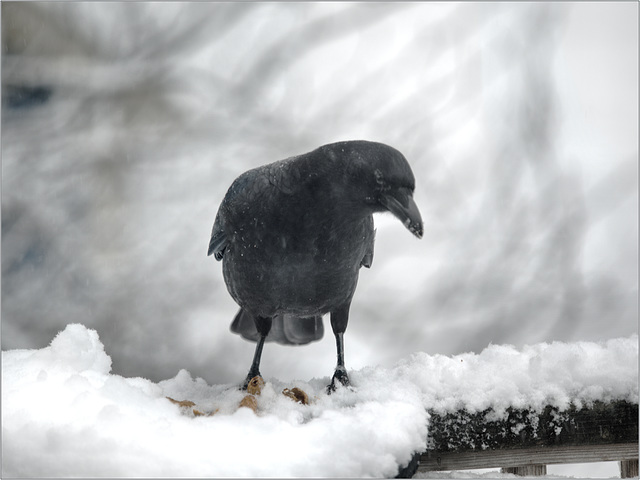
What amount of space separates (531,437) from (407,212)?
946 millimetres

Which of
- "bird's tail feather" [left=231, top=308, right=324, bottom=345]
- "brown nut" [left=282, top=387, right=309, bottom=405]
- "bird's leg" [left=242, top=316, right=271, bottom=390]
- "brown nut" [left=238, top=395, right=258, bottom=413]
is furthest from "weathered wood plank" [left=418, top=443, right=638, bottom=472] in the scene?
"bird's tail feather" [left=231, top=308, right=324, bottom=345]

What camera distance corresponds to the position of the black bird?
216 cm

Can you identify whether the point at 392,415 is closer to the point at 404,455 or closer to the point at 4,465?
the point at 404,455

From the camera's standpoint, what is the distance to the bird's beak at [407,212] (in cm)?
205

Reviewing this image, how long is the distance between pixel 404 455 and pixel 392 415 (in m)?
0.17

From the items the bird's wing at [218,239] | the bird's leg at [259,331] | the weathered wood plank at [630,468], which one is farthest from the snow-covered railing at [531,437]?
the bird's wing at [218,239]

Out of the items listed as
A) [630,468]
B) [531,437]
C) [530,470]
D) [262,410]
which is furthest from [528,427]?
[262,410]

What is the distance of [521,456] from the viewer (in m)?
2.18

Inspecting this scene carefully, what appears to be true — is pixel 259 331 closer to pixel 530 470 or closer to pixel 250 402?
pixel 250 402

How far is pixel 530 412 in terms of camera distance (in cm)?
212

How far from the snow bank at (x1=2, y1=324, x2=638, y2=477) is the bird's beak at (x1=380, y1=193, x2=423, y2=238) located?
0.63 metres

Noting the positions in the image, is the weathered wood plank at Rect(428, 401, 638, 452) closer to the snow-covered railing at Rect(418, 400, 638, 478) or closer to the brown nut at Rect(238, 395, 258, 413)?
the snow-covered railing at Rect(418, 400, 638, 478)

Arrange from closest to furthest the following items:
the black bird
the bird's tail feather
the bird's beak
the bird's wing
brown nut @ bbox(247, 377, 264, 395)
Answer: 1. the bird's beak
2. the black bird
3. brown nut @ bbox(247, 377, 264, 395)
4. the bird's wing
5. the bird's tail feather

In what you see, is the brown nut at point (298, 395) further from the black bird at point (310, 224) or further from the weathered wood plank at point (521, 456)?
the weathered wood plank at point (521, 456)
